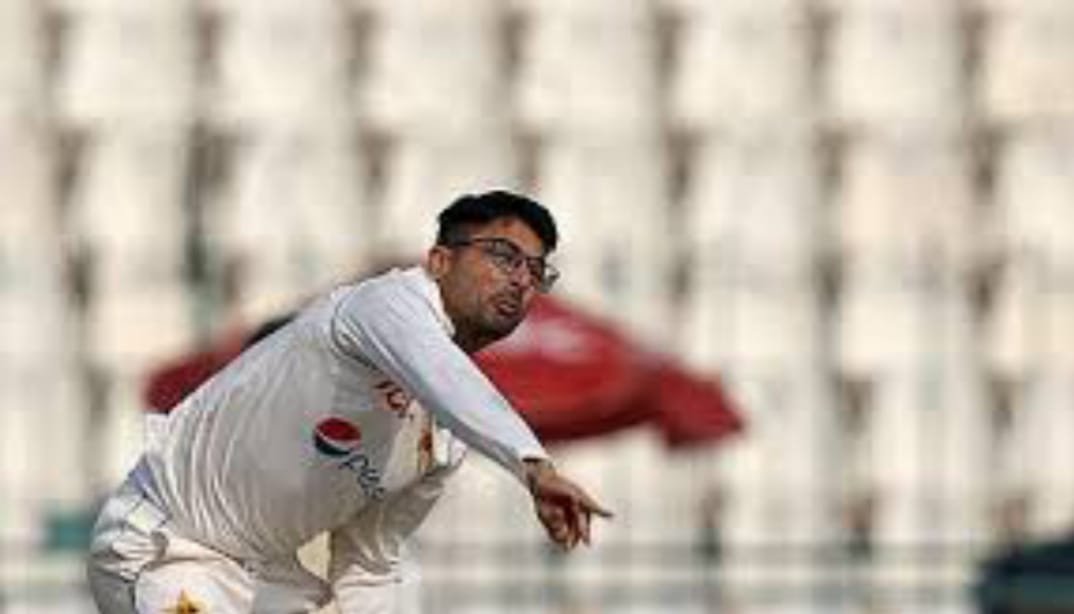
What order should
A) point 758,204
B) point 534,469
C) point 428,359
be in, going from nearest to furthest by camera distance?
point 534,469 < point 428,359 < point 758,204

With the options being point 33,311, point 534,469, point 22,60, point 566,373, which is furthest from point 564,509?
point 22,60

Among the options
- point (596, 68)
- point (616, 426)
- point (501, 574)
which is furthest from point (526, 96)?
point (616, 426)

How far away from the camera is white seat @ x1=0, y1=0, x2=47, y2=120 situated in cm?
2939

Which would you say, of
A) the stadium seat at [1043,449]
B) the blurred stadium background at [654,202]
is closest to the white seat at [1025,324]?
the blurred stadium background at [654,202]

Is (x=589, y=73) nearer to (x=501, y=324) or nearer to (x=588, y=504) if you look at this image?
(x=501, y=324)

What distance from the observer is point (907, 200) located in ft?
98.4

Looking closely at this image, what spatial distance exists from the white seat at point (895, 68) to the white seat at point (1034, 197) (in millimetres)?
628

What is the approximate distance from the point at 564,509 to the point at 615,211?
22073 millimetres

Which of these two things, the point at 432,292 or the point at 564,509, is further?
the point at 432,292

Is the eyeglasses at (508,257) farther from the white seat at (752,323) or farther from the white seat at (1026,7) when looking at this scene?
the white seat at (1026,7)

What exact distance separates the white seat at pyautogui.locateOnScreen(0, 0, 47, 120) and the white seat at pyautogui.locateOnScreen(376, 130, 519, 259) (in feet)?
7.78

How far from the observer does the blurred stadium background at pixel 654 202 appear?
94.5 feet

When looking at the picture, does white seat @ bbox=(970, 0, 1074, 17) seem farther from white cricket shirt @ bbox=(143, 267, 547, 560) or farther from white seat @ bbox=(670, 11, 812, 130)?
white cricket shirt @ bbox=(143, 267, 547, 560)

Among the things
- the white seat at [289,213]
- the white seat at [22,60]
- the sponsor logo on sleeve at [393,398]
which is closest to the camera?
the sponsor logo on sleeve at [393,398]
